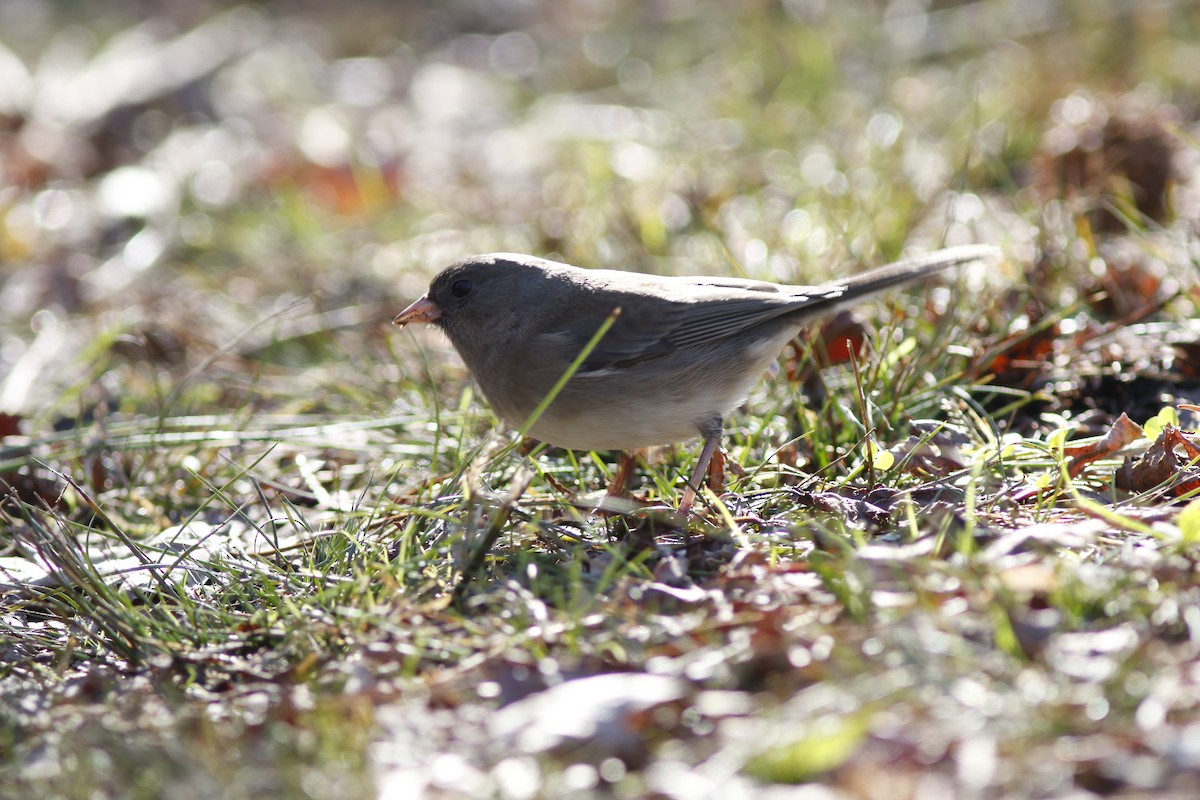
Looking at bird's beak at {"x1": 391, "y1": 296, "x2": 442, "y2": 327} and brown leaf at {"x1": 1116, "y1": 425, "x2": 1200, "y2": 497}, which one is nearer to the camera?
brown leaf at {"x1": 1116, "y1": 425, "x2": 1200, "y2": 497}

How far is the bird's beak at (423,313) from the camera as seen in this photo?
150 inches

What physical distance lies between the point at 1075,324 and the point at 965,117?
2466 millimetres

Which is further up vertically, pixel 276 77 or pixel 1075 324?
pixel 276 77

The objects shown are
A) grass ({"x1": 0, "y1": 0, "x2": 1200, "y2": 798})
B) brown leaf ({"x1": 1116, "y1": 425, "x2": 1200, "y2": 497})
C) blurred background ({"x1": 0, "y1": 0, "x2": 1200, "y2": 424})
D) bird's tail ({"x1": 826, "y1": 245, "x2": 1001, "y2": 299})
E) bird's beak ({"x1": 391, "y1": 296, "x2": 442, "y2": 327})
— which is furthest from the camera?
blurred background ({"x1": 0, "y1": 0, "x2": 1200, "y2": 424})

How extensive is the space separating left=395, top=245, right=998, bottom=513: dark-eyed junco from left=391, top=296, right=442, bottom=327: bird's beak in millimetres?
153

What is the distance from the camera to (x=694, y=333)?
Result: 3523 mm

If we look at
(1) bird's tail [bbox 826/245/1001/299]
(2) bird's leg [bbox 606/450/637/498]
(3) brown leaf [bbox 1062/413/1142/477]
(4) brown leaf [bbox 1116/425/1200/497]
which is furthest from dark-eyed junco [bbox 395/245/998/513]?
(4) brown leaf [bbox 1116/425/1200/497]

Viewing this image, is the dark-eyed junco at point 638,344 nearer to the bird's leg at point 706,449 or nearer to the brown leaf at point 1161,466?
the bird's leg at point 706,449

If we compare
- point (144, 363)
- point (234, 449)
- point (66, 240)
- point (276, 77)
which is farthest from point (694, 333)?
point (276, 77)

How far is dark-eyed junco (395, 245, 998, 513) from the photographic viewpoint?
332 cm

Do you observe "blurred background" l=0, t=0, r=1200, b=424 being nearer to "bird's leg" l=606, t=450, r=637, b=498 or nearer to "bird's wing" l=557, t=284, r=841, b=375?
"bird's wing" l=557, t=284, r=841, b=375

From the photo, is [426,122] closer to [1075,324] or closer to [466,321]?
[466,321]

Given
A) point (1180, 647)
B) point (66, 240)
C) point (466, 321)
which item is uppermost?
point (66, 240)

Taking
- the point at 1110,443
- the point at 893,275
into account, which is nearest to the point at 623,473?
the point at 893,275
